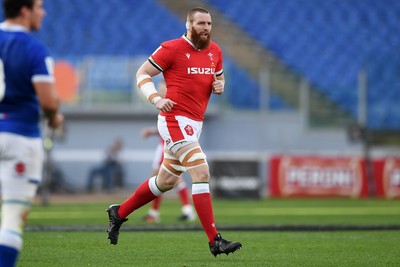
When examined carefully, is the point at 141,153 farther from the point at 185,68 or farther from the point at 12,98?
the point at 12,98

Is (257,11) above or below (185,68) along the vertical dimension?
above

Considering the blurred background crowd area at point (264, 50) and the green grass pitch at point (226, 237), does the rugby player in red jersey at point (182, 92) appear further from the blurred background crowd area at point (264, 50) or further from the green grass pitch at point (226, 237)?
the blurred background crowd area at point (264, 50)

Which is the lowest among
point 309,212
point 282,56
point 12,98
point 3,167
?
point 309,212

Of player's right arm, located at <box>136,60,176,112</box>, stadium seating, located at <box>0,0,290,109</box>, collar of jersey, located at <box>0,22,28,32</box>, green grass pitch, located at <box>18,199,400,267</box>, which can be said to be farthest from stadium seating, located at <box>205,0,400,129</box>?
collar of jersey, located at <box>0,22,28,32</box>

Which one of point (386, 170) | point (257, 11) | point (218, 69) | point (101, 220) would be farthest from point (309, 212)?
point (257, 11)

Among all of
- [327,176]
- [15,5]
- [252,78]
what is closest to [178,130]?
[15,5]

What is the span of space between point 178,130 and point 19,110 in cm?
314

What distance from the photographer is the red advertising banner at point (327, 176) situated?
79.4ft

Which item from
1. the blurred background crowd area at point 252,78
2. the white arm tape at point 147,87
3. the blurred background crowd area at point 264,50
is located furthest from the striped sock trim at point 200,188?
the blurred background crowd area at point 264,50

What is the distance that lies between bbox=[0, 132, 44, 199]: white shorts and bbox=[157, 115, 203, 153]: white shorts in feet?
10.2

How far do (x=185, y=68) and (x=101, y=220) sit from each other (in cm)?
703

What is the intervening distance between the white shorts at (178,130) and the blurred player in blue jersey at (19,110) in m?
3.01

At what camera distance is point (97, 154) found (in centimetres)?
2694

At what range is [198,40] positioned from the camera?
9.42m
